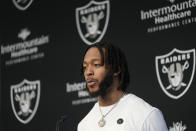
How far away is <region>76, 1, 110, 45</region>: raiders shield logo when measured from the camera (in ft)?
18.6

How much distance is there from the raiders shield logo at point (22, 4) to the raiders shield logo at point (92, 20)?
0.78 metres

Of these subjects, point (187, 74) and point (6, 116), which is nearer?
point (187, 74)

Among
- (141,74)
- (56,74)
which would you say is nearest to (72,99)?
(56,74)

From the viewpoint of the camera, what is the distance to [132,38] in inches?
212

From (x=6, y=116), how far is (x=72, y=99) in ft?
3.28

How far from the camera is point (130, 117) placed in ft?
12.2

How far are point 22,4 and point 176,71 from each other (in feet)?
7.43

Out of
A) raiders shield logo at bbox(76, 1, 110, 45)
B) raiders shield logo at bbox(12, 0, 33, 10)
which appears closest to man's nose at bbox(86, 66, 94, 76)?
raiders shield logo at bbox(76, 1, 110, 45)

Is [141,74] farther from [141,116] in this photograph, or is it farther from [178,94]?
[141,116]

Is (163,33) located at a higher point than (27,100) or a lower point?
higher

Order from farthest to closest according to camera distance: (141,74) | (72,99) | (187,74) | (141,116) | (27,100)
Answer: (27,100), (72,99), (141,74), (187,74), (141,116)

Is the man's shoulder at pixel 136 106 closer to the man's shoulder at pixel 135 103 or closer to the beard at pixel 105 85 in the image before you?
the man's shoulder at pixel 135 103

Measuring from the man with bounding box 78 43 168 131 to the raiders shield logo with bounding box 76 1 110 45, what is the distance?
5.63 ft

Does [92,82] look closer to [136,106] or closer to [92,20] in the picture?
[136,106]
